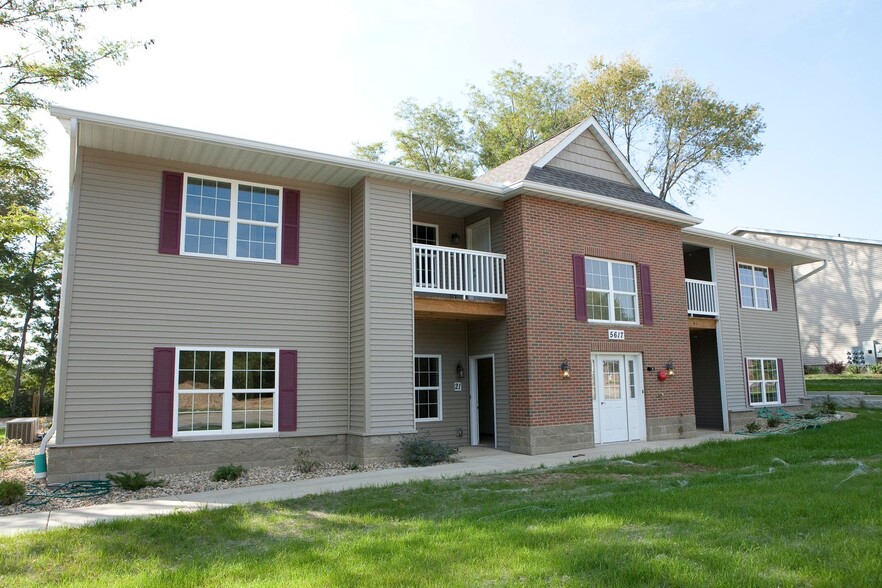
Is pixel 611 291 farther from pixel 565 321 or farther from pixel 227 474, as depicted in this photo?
pixel 227 474

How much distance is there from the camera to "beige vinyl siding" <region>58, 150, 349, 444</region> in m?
10.1

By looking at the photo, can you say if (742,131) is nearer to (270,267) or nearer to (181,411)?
(270,267)

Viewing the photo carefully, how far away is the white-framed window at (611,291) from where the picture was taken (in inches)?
565

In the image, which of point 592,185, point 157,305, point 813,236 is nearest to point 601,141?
point 592,185

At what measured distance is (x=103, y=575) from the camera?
5031 millimetres

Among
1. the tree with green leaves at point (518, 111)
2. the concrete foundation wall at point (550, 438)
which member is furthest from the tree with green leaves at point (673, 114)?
the concrete foundation wall at point (550, 438)

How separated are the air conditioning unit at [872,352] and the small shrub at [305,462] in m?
30.4

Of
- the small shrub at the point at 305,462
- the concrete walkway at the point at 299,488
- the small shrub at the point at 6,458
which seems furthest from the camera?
the small shrub at the point at 6,458

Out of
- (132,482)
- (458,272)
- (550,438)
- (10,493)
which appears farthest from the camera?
(458,272)

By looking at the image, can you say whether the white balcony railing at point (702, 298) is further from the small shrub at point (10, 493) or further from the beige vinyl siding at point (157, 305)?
the small shrub at point (10, 493)

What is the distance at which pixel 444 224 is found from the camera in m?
15.2

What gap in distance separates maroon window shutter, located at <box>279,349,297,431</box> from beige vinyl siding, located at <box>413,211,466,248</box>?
190 inches

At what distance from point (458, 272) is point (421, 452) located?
4.06 meters

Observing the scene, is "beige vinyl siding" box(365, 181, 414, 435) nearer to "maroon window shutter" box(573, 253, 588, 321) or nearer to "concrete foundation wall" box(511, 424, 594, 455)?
"concrete foundation wall" box(511, 424, 594, 455)
